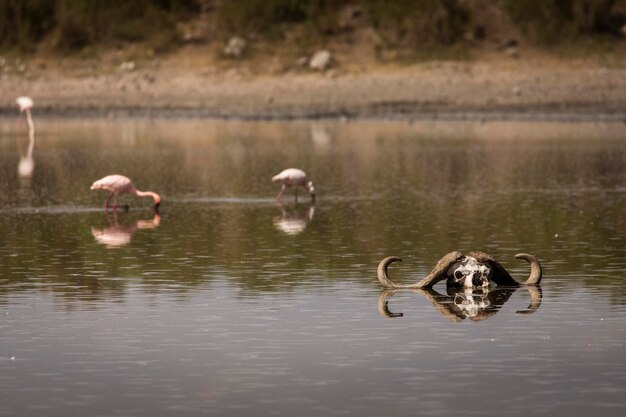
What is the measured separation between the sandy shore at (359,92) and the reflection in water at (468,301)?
94.5ft

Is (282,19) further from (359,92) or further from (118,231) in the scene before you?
(118,231)

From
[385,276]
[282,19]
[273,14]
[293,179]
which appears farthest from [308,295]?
[282,19]

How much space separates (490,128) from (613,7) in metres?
9.85

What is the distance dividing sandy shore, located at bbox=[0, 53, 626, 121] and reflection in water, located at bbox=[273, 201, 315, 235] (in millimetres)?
21167

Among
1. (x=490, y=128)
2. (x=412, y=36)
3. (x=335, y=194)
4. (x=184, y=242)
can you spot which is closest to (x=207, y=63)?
(x=412, y=36)

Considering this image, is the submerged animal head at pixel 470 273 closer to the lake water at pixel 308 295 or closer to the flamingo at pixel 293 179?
the lake water at pixel 308 295

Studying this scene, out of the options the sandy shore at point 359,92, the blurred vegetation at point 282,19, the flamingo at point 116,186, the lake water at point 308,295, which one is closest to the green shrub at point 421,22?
the blurred vegetation at point 282,19

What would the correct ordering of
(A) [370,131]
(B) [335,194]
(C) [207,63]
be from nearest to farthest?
(B) [335,194], (A) [370,131], (C) [207,63]

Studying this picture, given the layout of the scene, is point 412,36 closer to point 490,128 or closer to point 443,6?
point 443,6

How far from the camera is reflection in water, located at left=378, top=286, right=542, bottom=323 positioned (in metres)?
13.9

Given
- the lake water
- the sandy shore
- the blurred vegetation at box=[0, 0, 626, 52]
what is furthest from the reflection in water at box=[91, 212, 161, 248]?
the blurred vegetation at box=[0, 0, 626, 52]

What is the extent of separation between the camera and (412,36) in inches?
1935

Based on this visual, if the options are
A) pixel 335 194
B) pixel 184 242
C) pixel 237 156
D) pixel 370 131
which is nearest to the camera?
pixel 184 242

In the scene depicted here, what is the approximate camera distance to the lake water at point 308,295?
35.9ft
